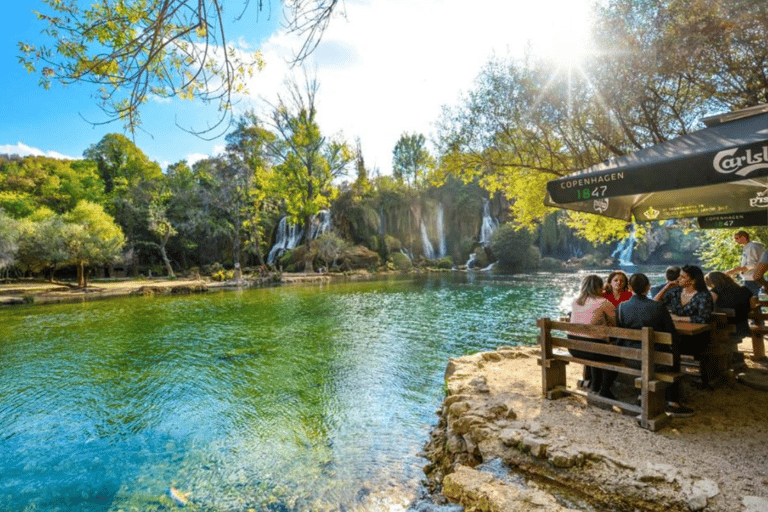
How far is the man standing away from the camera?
6.34m

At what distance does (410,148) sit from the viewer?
60250 mm

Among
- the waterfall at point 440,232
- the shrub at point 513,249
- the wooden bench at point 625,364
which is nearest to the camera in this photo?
the wooden bench at point 625,364

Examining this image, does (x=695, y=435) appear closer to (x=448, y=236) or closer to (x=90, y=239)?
(x=90, y=239)

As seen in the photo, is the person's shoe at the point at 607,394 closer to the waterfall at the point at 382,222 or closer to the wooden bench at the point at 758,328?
the wooden bench at the point at 758,328

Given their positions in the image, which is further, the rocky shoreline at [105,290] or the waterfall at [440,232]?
the waterfall at [440,232]

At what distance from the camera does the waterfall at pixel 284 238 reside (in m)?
41.0

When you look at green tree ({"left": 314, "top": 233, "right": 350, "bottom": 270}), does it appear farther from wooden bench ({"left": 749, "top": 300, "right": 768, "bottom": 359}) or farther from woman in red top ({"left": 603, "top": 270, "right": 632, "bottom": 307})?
wooden bench ({"left": 749, "top": 300, "right": 768, "bottom": 359})

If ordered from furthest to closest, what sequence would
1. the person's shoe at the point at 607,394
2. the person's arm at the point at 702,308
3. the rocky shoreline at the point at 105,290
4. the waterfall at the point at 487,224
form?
1. the waterfall at the point at 487,224
2. the rocky shoreline at the point at 105,290
3. the person's arm at the point at 702,308
4. the person's shoe at the point at 607,394

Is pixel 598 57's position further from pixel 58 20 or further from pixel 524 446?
pixel 58 20

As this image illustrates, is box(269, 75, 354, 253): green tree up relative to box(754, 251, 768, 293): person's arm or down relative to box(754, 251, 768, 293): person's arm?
up

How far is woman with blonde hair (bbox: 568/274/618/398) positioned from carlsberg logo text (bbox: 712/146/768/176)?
1.94 metres

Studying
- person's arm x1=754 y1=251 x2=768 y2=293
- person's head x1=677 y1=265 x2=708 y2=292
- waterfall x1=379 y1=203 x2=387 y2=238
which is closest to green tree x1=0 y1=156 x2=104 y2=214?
waterfall x1=379 y1=203 x2=387 y2=238

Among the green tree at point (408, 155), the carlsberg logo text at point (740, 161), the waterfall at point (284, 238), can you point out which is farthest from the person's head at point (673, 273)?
the green tree at point (408, 155)

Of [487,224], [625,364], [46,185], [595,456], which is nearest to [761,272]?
[625,364]
